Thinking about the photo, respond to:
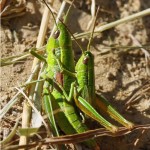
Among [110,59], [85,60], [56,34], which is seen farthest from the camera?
[110,59]

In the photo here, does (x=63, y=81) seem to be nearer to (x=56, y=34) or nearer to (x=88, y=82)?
(x=88, y=82)

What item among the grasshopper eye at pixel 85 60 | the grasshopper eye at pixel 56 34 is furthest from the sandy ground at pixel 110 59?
the grasshopper eye at pixel 85 60

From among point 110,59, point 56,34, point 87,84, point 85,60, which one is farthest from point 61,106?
point 110,59

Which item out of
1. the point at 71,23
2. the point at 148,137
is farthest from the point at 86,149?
the point at 71,23

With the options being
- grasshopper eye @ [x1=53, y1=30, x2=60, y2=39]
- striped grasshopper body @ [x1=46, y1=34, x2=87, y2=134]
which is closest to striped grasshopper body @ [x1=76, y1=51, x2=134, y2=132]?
striped grasshopper body @ [x1=46, y1=34, x2=87, y2=134]

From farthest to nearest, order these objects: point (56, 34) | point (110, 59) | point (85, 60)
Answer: point (110, 59) < point (56, 34) < point (85, 60)

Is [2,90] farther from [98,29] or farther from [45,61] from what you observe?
[98,29]
